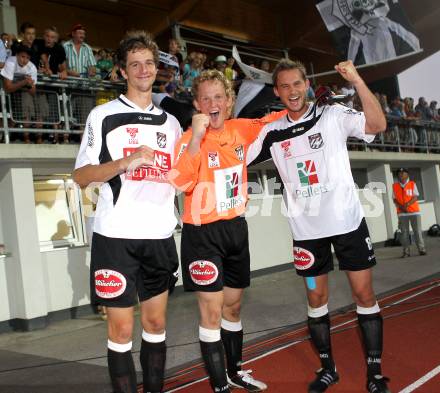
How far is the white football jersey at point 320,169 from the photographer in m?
3.56

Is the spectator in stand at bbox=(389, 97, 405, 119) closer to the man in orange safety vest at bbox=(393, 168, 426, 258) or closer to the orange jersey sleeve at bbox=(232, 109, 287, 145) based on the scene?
the man in orange safety vest at bbox=(393, 168, 426, 258)

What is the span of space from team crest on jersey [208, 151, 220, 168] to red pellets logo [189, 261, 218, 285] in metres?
0.66

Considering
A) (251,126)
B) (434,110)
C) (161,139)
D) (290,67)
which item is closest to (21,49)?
(251,126)

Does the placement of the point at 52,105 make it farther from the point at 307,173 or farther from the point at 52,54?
the point at 307,173

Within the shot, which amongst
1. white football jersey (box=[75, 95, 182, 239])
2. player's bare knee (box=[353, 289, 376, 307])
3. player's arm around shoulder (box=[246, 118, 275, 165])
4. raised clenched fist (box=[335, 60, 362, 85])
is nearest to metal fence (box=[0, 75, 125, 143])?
player's arm around shoulder (box=[246, 118, 275, 165])

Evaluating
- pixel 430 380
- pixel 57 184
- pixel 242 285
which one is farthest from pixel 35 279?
pixel 430 380

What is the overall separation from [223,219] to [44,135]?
6.04m

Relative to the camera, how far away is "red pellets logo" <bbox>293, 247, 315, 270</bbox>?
12.0 feet

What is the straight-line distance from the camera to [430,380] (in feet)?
12.1

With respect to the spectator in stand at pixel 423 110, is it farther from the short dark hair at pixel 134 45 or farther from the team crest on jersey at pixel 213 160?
the short dark hair at pixel 134 45

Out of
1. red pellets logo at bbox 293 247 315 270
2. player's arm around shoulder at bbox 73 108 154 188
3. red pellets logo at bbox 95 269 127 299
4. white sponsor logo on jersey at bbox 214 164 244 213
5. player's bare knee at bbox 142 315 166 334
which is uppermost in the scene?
player's arm around shoulder at bbox 73 108 154 188

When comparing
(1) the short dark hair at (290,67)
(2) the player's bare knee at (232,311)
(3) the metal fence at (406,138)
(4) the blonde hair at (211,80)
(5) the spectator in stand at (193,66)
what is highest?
(5) the spectator in stand at (193,66)

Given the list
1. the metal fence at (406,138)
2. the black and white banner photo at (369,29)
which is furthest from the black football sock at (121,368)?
the metal fence at (406,138)

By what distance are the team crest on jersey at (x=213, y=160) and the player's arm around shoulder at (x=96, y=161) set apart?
0.73m
